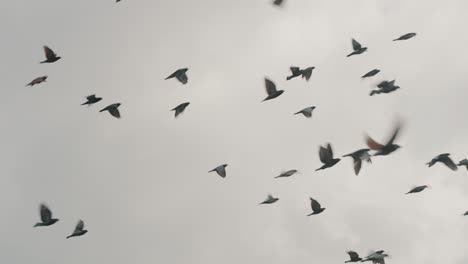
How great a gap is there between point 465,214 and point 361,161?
55.2 feet

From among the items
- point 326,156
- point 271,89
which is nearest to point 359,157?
point 326,156

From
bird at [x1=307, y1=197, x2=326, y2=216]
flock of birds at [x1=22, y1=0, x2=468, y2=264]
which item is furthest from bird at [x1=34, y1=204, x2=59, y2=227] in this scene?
bird at [x1=307, y1=197, x2=326, y2=216]

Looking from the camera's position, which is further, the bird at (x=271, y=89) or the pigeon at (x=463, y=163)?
the pigeon at (x=463, y=163)

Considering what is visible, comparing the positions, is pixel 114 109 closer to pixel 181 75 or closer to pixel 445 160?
pixel 181 75

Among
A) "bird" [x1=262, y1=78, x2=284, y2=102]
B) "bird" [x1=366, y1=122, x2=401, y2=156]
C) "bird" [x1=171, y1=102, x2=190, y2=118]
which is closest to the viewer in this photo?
"bird" [x1=366, y1=122, x2=401, y2=156]

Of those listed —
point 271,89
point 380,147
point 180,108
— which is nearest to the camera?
point 380,147

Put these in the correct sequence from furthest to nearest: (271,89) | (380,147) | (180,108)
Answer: (180,108), (271,89), (380,147)

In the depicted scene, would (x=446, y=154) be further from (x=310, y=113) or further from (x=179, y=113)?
(x=179, y=113)

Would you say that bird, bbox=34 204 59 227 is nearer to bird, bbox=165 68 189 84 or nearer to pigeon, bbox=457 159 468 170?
bird, bbox=165 68 189 84

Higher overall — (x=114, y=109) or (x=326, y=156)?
(x=114, y=109)

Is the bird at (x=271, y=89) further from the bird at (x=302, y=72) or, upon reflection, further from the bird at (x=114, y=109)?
the bird at (x=114, y=109)

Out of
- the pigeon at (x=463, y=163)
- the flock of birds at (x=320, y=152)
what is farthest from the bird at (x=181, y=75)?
the pigeon at (x=463, y=163)

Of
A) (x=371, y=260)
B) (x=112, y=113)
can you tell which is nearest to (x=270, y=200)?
(x=371, y=260)

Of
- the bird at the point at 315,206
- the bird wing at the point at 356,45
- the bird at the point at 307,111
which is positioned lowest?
the bird at the point at 315,206
